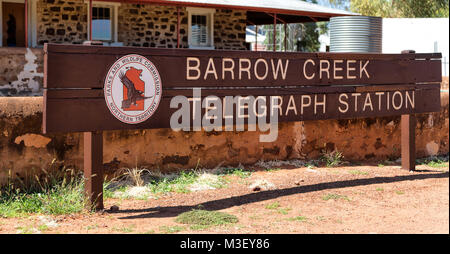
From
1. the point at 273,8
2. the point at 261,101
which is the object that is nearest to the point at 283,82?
the point at 261,101

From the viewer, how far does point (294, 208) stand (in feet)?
23.9

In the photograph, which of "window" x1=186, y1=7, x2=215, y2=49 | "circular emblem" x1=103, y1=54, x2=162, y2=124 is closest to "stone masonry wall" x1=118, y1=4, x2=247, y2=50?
"window" x1=186, y1=7, x2=215, y2=49

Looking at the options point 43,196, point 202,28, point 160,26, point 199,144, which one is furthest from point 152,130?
point 202,28

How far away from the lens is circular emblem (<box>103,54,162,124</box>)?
271 inches

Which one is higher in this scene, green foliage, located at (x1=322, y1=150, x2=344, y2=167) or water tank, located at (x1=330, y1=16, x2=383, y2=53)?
water tank, located at (x1=330, y1=16, x2=383, y2=53)

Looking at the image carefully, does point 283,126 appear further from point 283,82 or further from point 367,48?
point 367,48

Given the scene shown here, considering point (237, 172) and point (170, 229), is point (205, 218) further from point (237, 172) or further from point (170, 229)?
point (237, 172)

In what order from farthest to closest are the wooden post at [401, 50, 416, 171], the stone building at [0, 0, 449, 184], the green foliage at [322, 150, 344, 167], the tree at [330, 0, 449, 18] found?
the tree at [330, 0, 449, 18]
the green foliage at [322, 150, 344, 167]
the wooden post at [401, 50, 416, 171]
the stone building at [0, 0, 449, 184]

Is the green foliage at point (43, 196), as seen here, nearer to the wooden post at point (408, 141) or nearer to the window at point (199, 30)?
the wooden post at point (408, 141)

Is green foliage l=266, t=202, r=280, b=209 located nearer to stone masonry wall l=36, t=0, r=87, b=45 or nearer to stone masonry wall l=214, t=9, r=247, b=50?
stone masonry wall l=36, t=0, r=87, b=45

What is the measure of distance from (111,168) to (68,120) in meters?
2.11

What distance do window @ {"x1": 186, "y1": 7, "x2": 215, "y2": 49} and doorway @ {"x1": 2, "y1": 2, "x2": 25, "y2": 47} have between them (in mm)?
5454

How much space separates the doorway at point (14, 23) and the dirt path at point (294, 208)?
12798 millimetres

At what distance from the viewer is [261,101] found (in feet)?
27.5
